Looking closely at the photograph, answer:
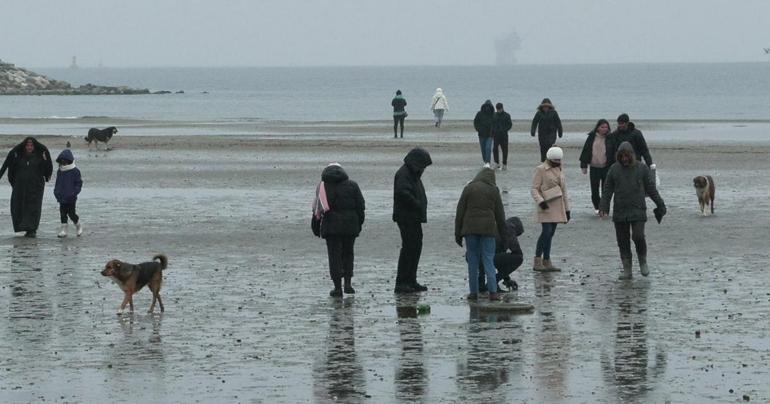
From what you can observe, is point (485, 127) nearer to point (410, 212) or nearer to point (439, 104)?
point (410, 212)

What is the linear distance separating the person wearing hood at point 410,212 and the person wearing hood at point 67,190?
7.00m

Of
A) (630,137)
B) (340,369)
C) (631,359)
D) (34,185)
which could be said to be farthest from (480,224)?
(34,185)

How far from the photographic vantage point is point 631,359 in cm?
1220

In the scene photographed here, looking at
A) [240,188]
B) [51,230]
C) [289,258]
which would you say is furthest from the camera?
[240,188]

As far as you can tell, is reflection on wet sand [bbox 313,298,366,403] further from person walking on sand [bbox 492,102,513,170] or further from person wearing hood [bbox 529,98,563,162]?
person walking on sand [bbox 492,102,513,170]

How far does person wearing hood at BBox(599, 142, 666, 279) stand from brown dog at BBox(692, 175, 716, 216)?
616cm

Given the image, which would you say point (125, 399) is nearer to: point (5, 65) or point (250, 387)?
point (250, 387)

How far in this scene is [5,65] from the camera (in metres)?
144

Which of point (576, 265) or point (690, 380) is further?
point (576, 265)

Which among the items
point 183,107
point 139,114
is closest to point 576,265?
point 139,114

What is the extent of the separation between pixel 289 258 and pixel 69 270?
9.10ft

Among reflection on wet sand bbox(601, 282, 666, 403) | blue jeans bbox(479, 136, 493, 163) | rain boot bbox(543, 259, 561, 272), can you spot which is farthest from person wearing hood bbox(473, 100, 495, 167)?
reflection on wet sand bbox(601, 282, 666, 403)

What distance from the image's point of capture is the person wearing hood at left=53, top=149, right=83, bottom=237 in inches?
848

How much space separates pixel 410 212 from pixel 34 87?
120 metres
